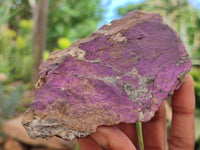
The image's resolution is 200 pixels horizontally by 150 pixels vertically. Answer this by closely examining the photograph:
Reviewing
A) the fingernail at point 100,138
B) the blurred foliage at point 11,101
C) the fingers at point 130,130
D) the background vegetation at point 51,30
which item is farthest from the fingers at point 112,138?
the blurred foliage at point 11,101

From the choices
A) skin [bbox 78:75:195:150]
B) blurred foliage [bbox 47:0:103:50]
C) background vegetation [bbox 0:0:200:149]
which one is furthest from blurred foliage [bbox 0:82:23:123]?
blurred foliage [bbox 47:0:103:50]

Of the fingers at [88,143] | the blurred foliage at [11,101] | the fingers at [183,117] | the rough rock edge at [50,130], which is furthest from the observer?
the blurred foliage at [11,101]

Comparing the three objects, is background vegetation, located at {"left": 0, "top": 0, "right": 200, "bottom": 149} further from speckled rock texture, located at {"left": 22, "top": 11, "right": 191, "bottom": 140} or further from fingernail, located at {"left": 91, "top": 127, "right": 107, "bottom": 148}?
fingernail, located at {"left": 91, "top": 127, "right": 107, "bottom": 148}

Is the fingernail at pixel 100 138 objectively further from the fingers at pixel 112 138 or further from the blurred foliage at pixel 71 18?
the blurred foliage at pixel 71 18

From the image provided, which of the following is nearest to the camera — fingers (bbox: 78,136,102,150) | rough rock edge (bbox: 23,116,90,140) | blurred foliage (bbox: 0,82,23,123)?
rough rock edge (bbox: 23,116,90,140)

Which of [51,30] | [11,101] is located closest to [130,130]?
[11,101]

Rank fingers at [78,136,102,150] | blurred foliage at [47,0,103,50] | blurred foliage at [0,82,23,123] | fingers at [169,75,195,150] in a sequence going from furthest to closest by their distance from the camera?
blurred foliage at [47,0,103,50], blurred foliage at [0,82,23,123], fingers at [169,75,195,150], fingers at [78,136,102,150]
